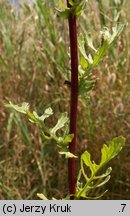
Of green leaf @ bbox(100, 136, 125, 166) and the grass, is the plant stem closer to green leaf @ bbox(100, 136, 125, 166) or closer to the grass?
green leaf @ bbox(100, 136, 125, 166)

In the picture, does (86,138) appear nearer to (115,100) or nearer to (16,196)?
(115,100)

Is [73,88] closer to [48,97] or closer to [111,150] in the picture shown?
[111,150]

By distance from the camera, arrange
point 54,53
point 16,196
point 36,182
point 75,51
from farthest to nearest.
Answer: point 54,53
point 36,182
point 16,196
point 75,51

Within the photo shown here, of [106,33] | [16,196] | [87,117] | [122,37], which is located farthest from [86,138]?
[106,33]

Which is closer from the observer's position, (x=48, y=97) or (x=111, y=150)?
(x=111, y=150)

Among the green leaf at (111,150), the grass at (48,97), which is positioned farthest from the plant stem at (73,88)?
the grass at (48,97)

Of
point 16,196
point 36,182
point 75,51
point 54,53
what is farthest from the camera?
point 54,53

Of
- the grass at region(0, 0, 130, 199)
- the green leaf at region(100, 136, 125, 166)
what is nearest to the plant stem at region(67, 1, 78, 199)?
the green leaf at region(100, 136, 125, 166)

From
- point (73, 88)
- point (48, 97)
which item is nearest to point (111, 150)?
point (73, 88)

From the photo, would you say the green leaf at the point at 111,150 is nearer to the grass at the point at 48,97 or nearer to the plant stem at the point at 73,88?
the plant stem at the point at 73,88
